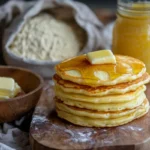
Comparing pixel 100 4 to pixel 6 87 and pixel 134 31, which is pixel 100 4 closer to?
pixel 134 31

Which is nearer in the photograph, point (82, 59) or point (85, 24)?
point (82, 59)

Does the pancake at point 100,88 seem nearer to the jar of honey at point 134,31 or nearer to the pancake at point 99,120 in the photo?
the pancake at point 99,120

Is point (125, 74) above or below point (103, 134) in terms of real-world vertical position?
above

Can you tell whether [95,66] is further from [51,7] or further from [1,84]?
[51,7]

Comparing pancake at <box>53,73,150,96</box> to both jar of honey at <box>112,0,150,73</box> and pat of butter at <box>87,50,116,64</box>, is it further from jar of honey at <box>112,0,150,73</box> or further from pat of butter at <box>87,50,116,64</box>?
jar of honey at <box>112,0,150,73</box>

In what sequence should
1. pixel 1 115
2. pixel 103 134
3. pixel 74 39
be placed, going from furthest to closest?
A: pixel 74 39
pixel 1 115
pixel 103 134

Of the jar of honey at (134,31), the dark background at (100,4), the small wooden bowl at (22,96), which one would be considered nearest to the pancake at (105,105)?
the small wooden bowl at (22,96)

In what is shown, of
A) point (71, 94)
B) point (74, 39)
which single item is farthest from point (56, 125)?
point (74, 39)
